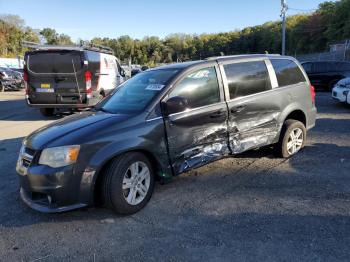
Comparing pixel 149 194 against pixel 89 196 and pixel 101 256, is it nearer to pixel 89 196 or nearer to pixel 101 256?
pixel 89 196

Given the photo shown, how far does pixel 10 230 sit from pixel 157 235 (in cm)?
158

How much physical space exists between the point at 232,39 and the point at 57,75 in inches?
3676

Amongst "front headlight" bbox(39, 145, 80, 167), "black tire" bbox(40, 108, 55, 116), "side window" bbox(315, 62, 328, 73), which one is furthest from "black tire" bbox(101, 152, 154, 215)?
"side window" bbox(315, 62, 328, 73)

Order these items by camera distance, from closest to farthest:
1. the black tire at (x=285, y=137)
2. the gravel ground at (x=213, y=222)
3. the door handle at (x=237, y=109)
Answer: the gravel ground at (x=213, y=222), the door handle at (x=237, y=109), the black tire at (x=285, y=137)

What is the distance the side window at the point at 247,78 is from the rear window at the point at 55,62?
6468 millimetres

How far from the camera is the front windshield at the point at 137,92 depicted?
451 cm

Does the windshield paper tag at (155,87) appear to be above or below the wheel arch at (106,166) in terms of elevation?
above

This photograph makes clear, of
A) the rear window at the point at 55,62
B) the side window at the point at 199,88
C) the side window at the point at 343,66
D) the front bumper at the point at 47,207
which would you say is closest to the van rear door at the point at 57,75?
the rear window at the point at 55,62

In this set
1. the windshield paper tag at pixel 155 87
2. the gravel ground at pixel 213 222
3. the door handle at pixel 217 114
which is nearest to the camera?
the gravel ground at pixel 213 222

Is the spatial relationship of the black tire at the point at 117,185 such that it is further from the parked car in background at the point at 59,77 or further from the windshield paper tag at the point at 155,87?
the parked car in background at the point at 59,77

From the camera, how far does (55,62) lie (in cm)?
1055

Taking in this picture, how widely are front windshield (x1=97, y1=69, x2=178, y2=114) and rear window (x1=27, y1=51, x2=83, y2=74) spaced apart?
5.73m

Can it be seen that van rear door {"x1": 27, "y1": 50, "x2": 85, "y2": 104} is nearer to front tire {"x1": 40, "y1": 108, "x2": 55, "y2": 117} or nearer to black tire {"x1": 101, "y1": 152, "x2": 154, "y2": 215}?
front tire {"x1": 40, "y1": 108, "x2": 55, "y2": 117}

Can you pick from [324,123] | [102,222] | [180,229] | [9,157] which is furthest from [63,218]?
[324,123]
